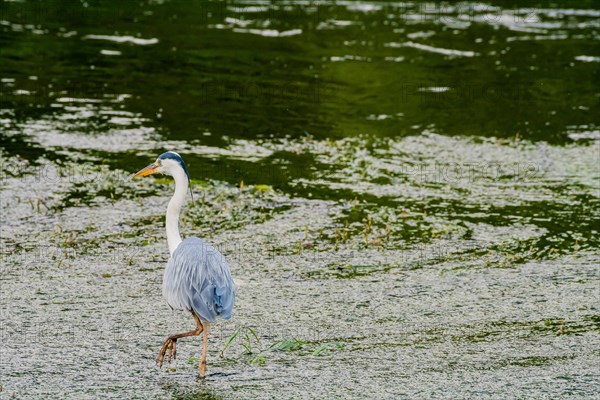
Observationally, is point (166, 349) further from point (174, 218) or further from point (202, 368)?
point (174, 218)

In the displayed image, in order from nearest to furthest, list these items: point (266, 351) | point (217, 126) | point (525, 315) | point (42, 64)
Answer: point (266, 351), point (525, 315), point (217, 126), point (42, 64)

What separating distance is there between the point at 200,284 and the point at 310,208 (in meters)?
3.20

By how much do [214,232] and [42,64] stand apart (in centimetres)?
678

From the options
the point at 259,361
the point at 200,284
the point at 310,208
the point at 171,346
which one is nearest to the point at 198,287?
the point at 200,284

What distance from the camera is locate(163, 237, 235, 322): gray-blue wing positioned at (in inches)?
221

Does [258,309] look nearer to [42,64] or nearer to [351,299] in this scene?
[351,299]

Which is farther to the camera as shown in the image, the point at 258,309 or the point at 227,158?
the point at 227,158

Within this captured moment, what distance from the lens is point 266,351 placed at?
5.95 meters

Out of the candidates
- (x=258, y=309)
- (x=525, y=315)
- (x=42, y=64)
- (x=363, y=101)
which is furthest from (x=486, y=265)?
(x=42, y=64)

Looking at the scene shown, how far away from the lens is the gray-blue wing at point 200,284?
Answer: 562 cm

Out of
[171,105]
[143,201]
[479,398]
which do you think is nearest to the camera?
[479,398]

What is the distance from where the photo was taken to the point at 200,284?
18.6 feet

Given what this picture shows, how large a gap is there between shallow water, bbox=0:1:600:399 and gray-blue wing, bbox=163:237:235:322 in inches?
14.5

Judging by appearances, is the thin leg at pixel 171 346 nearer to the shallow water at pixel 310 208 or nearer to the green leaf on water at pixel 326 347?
the shallow water at pixel 310 208
